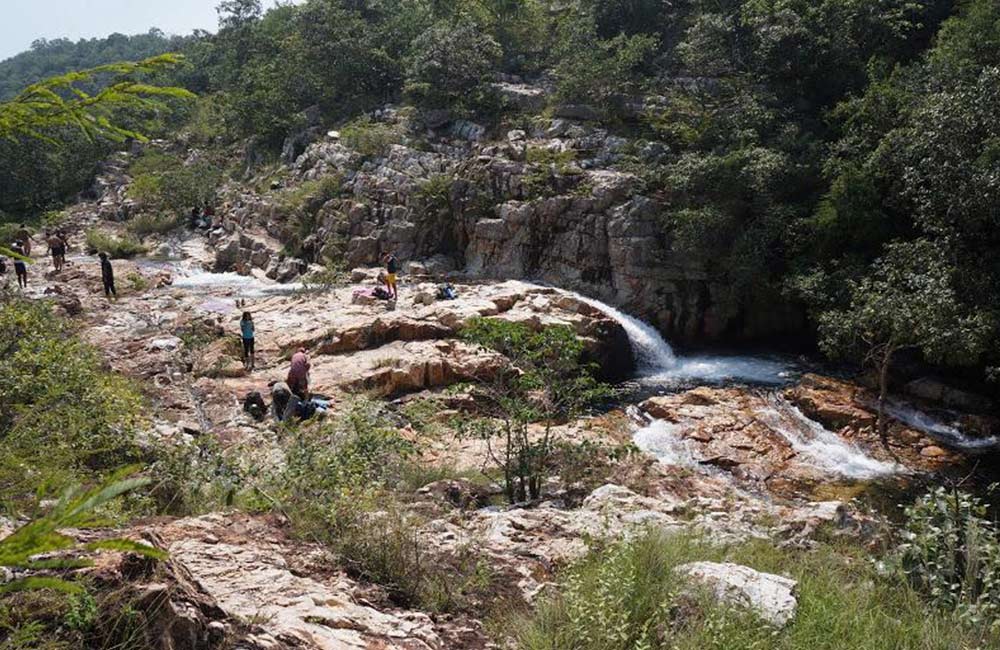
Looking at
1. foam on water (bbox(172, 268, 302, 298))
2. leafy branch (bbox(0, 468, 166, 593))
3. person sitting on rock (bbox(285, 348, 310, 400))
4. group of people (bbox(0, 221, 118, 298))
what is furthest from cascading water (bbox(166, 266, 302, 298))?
leafy branch (bbox(0, 468, 166, 593))

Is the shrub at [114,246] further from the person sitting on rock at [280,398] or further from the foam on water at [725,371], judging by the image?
the foam on water at [725,371]

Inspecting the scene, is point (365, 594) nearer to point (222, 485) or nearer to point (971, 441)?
point (222, 485)

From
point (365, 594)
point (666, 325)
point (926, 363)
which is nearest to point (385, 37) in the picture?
point (666, 325)

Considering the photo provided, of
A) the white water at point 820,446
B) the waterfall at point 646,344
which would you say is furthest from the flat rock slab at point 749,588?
the waterfall at point 646,344

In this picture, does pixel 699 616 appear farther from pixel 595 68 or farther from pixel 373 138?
pixel 373 138

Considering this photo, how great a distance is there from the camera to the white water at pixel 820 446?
35.8 ft

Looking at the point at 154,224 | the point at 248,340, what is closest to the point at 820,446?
the point at 248,340

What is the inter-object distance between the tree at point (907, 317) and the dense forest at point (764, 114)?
0.04 meters

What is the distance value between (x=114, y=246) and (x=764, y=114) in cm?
2298

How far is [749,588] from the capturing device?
3.55 metres

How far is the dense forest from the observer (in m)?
11.9

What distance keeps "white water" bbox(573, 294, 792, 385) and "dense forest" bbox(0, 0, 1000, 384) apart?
5.98ft

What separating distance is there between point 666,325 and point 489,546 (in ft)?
44.2

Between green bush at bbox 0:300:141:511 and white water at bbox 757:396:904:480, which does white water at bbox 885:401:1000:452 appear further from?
green bush at bbox 0:300:141:511
